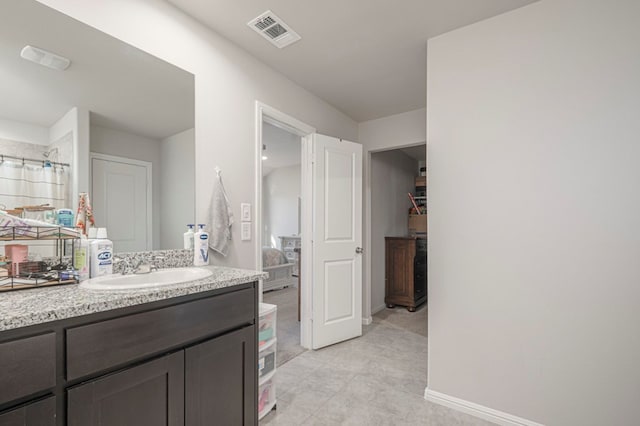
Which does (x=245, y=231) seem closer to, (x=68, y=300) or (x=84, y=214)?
(x=84, y=214)

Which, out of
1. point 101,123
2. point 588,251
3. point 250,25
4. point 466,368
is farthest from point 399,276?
point 101,123

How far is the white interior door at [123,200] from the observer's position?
58.4 inches

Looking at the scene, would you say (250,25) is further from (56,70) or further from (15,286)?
(15,286)

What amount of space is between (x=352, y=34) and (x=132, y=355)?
7.40ft

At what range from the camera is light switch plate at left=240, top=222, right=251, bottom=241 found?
220cm

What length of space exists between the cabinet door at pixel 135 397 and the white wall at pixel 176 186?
810mm

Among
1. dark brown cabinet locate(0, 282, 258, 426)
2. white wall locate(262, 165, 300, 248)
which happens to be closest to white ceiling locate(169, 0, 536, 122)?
dark brown cabinet locate(0, 282, 258, 426)

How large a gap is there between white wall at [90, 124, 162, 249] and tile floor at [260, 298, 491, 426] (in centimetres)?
143

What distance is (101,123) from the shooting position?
150 cm

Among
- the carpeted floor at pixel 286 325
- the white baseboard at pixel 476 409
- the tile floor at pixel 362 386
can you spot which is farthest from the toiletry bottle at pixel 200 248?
the white baseboard at pixel 476 409

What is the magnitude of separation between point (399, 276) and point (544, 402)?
8.43 ft

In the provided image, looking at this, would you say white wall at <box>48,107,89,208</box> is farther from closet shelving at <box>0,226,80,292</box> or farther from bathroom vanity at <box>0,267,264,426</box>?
bathroom vanity at <box>0,267,264,426</box>

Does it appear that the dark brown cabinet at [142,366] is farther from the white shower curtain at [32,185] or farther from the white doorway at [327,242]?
the white doorway at [327,242]

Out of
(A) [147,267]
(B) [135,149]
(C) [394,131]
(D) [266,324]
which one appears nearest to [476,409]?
(D) [266,324]
